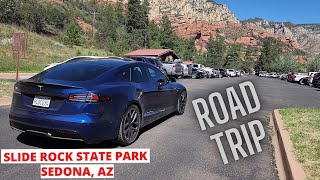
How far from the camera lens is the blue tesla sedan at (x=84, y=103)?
490 cm

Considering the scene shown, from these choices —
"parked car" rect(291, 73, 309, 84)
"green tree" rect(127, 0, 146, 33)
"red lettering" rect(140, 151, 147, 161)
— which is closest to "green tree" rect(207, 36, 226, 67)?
"green tree" rect(127, 0, 146, 33)

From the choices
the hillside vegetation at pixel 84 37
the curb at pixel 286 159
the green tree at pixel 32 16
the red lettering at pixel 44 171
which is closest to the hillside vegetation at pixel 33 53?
the hillside vegetation at pixel 84 37

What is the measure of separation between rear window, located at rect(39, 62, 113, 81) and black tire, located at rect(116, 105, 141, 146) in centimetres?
85

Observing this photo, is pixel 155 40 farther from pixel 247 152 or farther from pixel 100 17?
pixel 247 152

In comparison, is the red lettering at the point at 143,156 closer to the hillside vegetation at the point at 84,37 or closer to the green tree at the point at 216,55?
the hillside vegetation at the point at 84,37

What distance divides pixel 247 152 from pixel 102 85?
281 cm

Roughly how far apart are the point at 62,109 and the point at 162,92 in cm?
288

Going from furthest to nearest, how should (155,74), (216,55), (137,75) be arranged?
(216,55) → (155,74) → (137,75)

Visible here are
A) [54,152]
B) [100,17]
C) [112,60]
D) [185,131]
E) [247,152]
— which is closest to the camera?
Result: [54,152]

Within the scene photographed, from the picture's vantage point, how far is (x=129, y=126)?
5.85 meters

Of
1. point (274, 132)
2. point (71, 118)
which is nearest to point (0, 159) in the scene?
point (71, 118)

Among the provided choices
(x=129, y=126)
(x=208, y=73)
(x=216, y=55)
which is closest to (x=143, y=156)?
(x=129, y=126)

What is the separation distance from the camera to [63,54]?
39.9m

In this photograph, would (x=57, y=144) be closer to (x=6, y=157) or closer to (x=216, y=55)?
(x=6, y=157)
